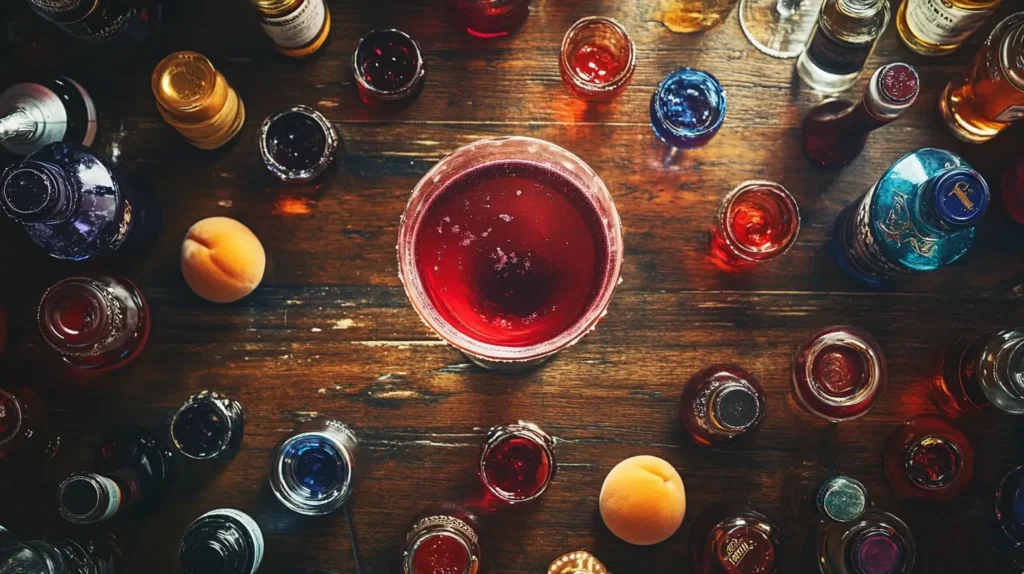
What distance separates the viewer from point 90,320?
1.40 metres

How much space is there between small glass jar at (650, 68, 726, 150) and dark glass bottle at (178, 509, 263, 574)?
1.14 m

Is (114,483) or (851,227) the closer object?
(114,483)

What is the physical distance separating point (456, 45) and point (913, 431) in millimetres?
1220

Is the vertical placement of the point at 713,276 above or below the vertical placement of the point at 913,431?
above

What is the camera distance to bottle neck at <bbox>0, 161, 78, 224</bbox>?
48.8 inches

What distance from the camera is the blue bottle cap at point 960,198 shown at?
1265mm

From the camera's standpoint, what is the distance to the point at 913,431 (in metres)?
1.45

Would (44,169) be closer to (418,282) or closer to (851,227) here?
(418,282)

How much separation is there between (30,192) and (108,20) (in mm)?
405

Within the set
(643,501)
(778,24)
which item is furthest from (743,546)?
(778,24)

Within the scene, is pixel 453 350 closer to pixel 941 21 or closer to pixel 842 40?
pixel 842 40

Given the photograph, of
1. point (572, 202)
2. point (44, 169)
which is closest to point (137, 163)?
point (44, 169)

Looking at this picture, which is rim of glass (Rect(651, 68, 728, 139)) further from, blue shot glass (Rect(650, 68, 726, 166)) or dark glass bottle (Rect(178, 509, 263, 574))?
dark glass bottle (Rect(178, 509, 263, 574))

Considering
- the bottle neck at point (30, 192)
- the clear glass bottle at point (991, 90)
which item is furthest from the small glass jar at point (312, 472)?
the clear glass bottle at point (991, 90)
